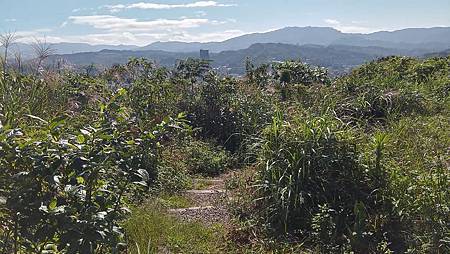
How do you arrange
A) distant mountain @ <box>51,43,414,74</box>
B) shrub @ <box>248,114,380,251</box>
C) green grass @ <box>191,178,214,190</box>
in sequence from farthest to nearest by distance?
distant mountain @ <box>51,43,414,74</box> → green grass @ <box>191,178,214,190</box> → shrub @ <box>248,114,380,251</box>

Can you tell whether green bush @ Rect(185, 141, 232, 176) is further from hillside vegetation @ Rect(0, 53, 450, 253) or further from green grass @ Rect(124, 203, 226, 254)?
green grass @ Rect(124, 203, 226, 254)

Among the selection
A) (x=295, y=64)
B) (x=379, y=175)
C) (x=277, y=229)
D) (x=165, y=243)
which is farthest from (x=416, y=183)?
(x=295, y=64)

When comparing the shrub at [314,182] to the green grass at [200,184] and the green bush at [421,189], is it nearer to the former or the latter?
the green bush at [421,189]

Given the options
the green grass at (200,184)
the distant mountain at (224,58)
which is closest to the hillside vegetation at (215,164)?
the green grass at (200,184)

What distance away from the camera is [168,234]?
11.9ft

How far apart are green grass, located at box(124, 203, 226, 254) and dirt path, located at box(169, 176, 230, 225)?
22 centimetres

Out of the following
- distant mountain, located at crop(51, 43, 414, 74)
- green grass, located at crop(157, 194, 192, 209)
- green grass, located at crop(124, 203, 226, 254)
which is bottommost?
green grass, located at crop(157, 194, 192, 209)

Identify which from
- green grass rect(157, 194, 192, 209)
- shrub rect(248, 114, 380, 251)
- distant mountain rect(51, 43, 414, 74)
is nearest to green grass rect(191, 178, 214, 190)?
green grass rect(157, 194, 192, 209)

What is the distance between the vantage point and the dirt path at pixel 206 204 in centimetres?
421

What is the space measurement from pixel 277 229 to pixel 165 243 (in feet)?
3.07

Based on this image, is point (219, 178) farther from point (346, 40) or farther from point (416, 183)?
point (346, 40)

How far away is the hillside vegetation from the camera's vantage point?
183 centimetres

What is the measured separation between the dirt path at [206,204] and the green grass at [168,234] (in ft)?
0.72

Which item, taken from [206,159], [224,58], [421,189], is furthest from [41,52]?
[224,58]
